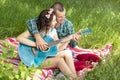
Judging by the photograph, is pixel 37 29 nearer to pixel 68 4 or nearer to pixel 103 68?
pixel 103 68

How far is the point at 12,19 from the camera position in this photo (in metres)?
7.42

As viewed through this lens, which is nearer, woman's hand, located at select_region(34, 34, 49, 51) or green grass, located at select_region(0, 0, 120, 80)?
woman's hand, located at select_region(34, 34, 49, 51)

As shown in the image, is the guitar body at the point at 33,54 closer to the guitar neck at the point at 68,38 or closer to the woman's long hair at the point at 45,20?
the guitar neck at the point at 68,38

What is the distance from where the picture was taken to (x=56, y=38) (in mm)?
6250

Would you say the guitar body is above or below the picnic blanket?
above

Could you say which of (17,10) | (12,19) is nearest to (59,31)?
(12,19)

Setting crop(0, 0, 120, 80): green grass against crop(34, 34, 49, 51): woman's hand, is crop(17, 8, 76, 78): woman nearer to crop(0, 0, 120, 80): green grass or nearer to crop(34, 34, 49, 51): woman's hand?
crop(34, 34, 49, 51): woman's hand

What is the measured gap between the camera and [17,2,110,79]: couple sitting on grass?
232 inches

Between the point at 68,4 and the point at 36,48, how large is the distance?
14.0 feet

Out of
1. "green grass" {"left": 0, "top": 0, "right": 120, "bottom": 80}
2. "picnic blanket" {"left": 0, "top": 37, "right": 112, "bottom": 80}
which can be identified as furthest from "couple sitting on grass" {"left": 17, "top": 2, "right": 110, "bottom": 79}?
"green grass" {"left": 0, "top": 0, "right": 120, "bottom": 80}

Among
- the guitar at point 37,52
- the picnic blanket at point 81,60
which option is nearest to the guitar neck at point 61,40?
the guitar at point 37,52

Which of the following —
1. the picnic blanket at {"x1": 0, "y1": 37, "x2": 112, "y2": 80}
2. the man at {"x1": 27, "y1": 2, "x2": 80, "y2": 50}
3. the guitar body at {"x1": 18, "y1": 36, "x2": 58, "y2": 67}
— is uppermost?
the man at {"x1": 27, "y1": 2, "x2": 80, "y2": 50}

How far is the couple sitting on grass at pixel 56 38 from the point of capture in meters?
5.90

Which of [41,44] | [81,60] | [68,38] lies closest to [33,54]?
[41,44]
